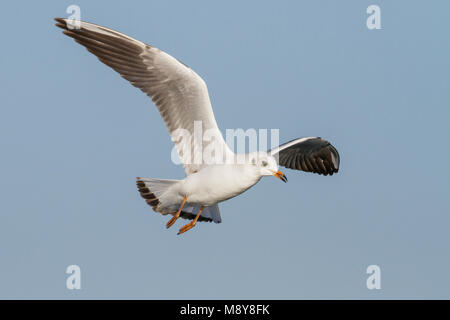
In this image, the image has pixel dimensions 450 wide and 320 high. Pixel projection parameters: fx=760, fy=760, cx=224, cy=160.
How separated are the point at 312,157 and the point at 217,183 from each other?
2865 millimetres

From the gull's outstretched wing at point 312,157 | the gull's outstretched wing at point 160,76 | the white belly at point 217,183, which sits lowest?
the white belly at point 217,183

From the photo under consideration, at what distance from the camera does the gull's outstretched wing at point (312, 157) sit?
1296 centimetres

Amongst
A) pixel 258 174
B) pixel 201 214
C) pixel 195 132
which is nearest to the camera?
pixel 258 174

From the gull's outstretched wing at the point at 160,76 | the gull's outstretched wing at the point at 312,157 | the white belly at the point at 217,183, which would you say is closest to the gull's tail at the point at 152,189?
the white belly at the point at 217,183

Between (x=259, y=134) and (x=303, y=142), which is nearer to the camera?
(x=259, y=134)

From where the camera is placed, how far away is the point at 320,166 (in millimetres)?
13227

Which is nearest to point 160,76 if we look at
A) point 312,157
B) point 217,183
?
point 217,183

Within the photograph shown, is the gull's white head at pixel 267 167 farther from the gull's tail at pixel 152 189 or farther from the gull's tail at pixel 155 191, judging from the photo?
the gull's tail at pixel 152 189

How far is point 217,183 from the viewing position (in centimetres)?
→ 1085

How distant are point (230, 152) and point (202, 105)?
83 centimetres

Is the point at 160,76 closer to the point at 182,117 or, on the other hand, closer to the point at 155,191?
the point at 182,117

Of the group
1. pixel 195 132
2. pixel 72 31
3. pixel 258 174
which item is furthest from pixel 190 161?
pixel 72 31

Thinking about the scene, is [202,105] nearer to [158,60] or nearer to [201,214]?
[158,60]

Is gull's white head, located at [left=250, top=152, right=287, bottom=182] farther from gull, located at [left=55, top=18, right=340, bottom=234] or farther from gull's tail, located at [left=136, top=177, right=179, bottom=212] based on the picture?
gull's tail, located at [left=136, top=177, right=179, bottom=212]
